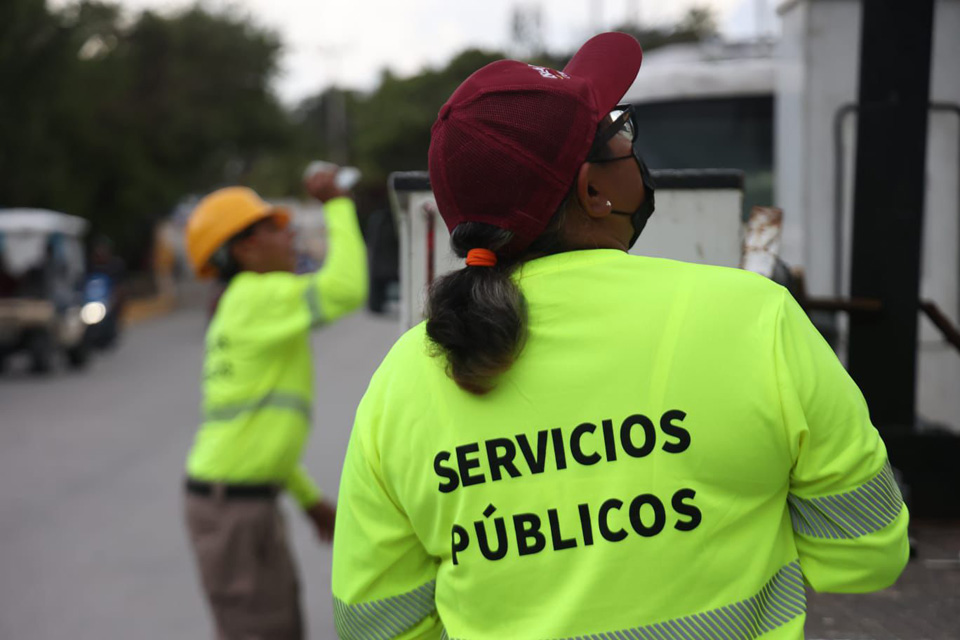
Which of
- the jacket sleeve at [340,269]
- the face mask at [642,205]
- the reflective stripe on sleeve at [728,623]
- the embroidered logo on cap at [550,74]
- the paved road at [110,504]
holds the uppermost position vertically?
the embroidered logo on cap at [550,74]

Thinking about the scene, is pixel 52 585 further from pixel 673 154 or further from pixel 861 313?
pixel 861 313

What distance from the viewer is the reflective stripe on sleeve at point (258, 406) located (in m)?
4.09

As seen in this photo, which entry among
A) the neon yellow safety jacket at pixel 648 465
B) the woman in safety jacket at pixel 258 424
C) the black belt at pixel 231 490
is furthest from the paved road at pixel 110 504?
the neon yellow safety jacket at pixel 648 465

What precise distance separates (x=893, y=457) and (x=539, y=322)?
1869 mm

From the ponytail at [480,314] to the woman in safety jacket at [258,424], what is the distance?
2.46 m

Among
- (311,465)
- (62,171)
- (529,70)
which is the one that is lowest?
(311,465)

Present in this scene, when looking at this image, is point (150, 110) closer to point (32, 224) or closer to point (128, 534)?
point (32, 224)

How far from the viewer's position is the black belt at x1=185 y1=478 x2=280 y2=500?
406 cm

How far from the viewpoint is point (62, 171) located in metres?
24.9

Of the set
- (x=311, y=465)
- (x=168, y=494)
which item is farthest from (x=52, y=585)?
(x=311, y=465)

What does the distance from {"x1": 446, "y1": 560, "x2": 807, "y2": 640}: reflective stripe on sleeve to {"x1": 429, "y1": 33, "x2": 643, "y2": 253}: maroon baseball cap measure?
0.59 meters

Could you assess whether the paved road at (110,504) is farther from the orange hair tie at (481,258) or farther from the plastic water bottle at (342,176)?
the orange hair tie at (481,258)

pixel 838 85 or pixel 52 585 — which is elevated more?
pixel 838 85

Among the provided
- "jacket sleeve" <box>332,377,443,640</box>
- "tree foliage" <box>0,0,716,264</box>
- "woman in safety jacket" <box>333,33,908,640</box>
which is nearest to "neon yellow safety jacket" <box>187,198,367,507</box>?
"jacket sleeve" <box>332,377,443,640</box>
